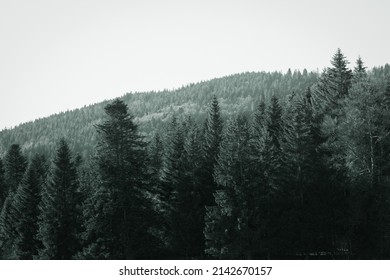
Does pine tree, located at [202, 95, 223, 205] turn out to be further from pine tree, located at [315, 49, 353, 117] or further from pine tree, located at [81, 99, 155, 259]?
pine tree, located at [315, 49, 353, 117]

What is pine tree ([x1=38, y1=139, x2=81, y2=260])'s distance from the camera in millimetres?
35594

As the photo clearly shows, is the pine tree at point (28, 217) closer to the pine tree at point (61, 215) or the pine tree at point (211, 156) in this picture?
the pine tree at point (61, 215)

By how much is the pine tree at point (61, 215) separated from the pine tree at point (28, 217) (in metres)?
5.09

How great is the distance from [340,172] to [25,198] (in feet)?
101

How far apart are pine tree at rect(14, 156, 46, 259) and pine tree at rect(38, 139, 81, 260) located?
5.09m

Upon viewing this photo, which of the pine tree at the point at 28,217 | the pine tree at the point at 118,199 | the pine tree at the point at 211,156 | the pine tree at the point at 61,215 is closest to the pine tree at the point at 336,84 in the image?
the pine tree at the point at 211,156

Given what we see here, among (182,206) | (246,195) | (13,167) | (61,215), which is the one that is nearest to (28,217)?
(61,215)

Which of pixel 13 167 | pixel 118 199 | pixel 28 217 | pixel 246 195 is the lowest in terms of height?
pixel 28 217

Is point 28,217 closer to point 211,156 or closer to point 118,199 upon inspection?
point 118,199

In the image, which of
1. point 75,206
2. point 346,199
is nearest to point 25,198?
point 75,206

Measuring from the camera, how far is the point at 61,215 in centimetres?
3631

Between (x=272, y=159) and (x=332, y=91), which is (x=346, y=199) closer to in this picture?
(x=272, y=159)

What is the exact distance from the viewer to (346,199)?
102 ft

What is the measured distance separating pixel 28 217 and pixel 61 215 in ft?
27.7
